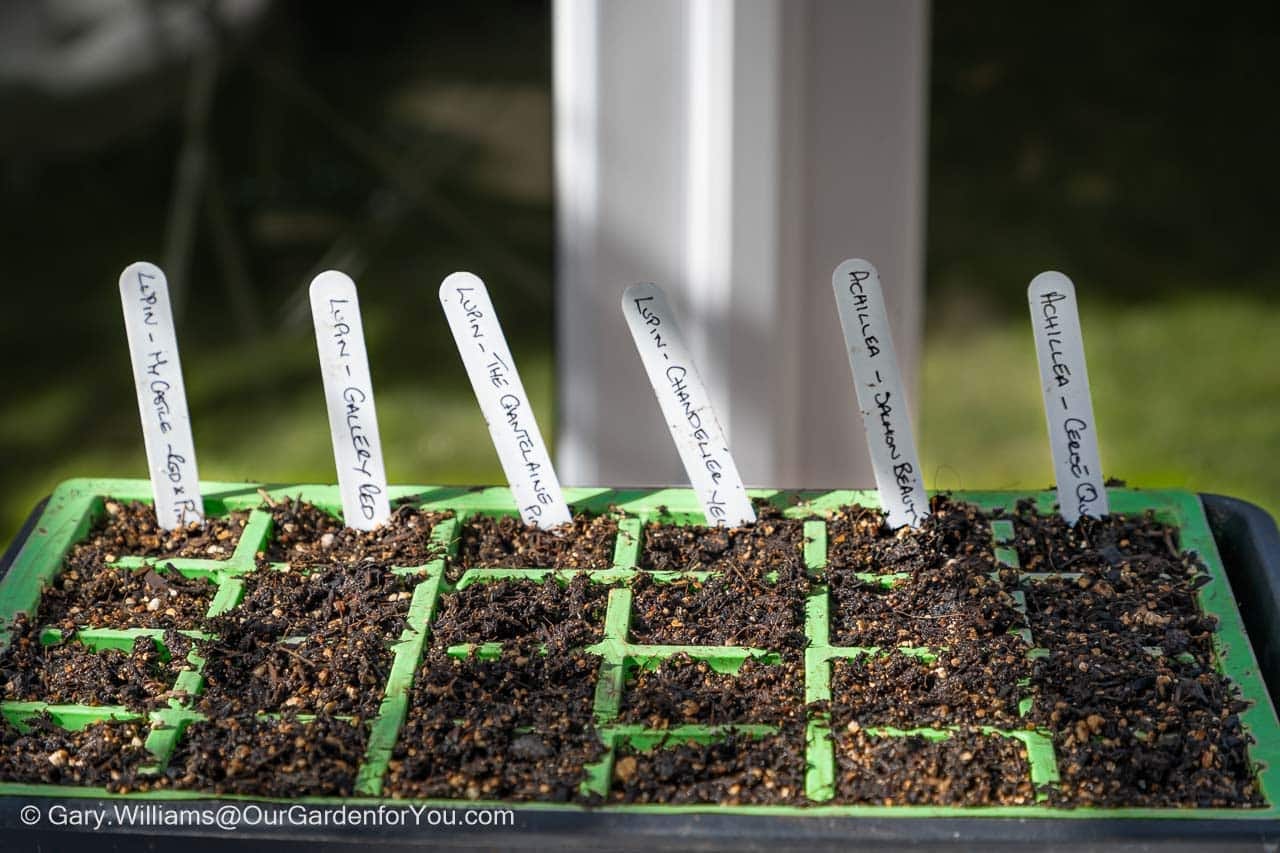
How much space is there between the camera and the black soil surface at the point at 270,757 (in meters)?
0.89

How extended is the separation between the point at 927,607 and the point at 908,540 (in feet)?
0.24

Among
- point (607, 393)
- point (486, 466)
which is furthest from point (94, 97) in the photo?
point (607, 393)

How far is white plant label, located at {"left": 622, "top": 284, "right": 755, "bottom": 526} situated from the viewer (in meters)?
1.09

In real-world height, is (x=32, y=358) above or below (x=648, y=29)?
above

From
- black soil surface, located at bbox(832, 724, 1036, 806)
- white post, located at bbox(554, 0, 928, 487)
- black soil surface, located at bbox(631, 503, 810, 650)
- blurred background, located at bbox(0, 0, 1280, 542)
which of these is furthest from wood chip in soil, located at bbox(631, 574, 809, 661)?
blurred background, located at bbox(0, 0, 1280, 542)

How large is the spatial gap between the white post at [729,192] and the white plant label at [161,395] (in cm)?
74

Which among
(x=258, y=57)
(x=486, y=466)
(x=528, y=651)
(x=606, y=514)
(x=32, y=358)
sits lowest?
(x=528, y=651)

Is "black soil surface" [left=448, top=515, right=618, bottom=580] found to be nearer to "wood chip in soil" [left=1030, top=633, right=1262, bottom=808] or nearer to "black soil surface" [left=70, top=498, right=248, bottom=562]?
"black soil surface" [left=70, top=498, right=248, bottom=562]

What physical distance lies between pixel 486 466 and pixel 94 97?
125 centimetres

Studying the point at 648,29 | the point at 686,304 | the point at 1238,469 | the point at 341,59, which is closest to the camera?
the point at 648,29

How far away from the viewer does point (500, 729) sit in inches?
37.1

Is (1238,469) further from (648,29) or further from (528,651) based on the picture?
(528,651)

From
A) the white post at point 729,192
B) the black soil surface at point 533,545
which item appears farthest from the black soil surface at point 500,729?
the white post at point 729,192

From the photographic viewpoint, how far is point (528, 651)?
101cm
